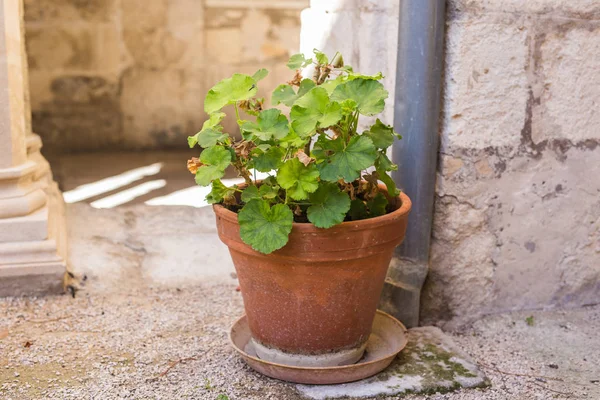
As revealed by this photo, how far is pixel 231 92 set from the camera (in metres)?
1.90

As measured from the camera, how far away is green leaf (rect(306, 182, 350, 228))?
177 centimetres

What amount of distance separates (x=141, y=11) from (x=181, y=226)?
97.7 inches

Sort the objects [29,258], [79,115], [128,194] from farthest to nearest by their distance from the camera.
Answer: [79,115] → [128,194] → [29,258]

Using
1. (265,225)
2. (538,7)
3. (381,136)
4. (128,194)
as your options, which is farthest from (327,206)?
(128,194)

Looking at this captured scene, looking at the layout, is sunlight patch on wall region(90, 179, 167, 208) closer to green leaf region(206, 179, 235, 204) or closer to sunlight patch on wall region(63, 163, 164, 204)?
sunlight patch on wall region(63, 163, 164, 204)

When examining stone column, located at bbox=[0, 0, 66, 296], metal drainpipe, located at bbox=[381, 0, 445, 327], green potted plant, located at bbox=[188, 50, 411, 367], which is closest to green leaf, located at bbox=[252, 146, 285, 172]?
green potted plant, located at bbox=[188, 50, 411, 367]

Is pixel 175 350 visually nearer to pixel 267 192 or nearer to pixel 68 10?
pixel 267 192

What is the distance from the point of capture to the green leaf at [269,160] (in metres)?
1.83

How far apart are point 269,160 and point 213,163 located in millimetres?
147

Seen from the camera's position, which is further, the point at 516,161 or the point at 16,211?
the point at 16,211

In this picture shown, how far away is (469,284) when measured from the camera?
237 centimetres

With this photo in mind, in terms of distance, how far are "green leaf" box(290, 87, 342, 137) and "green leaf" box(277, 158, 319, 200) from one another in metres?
0.08

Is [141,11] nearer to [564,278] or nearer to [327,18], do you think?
[327,18]

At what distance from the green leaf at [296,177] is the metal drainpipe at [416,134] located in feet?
1.68
